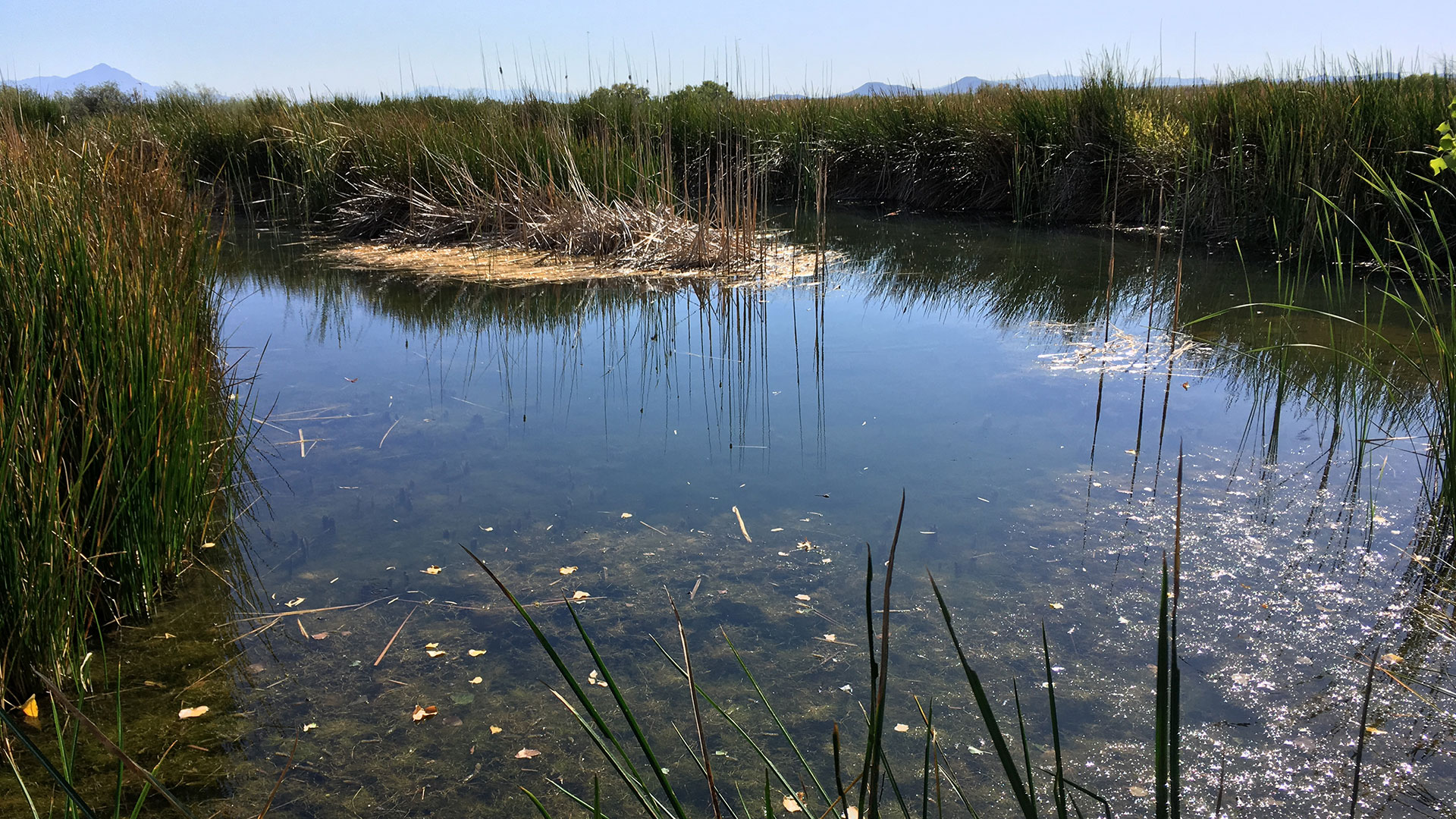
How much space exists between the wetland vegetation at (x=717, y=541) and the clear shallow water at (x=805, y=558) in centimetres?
1

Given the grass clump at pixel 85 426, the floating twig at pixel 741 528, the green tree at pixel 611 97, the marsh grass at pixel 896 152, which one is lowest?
the floating twig at pixel 741 528

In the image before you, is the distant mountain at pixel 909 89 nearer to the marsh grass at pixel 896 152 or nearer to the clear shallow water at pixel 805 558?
A: the marsh grass at pixel 896 152

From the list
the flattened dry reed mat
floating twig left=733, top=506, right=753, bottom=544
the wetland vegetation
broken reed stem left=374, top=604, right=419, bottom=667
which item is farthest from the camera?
the flattened dry reed mat

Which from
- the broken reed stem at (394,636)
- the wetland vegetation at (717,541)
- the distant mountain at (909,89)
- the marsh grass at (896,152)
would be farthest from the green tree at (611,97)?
the broken reed stem at (394,636)

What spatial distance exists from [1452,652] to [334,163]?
891 centimetres

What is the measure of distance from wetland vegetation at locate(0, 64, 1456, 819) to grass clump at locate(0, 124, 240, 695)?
0.01 meters

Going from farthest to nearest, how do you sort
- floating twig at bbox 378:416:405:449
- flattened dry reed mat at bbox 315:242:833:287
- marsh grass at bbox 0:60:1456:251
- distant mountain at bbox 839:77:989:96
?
distant mountain at bbox 839:77:989:96, flattened dry reed mat at bbox 315:242:833:287, marsh grass at bbox 0:60:1456:251, floating twig at bbox 378:416:405:449

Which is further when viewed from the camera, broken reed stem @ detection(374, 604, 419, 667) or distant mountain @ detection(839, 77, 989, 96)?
distant mountain @ detection(839, 77, 989, 96)

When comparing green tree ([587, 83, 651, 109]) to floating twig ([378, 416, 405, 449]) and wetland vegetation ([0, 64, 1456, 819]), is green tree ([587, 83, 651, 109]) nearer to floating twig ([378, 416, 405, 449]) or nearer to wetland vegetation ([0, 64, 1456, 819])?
wetland vegetation ([0, 64, 1456, 819])

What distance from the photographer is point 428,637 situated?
87.4 inches

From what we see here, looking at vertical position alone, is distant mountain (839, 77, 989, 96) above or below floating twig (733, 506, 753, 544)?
above

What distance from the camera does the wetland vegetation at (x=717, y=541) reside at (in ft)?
5.74

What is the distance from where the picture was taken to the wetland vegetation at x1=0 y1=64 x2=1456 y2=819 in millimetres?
1749

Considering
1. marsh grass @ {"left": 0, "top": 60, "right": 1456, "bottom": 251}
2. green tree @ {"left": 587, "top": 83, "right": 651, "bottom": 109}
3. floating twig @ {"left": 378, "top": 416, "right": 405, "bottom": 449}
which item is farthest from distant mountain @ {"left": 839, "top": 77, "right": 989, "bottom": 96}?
floating twig @ {"left": 378, "top": 416, "right": 405, "bottom": 449}
